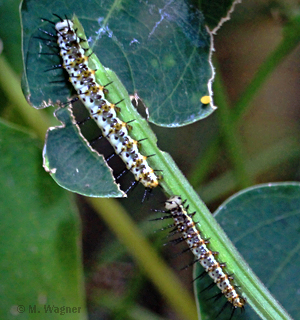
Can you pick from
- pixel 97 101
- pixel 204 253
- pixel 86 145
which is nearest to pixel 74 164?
pixel 86 145

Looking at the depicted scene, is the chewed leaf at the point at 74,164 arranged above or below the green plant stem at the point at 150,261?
above

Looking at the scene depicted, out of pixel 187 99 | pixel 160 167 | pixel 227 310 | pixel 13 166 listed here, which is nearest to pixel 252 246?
pixel 227 310

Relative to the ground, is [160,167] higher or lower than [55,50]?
lower

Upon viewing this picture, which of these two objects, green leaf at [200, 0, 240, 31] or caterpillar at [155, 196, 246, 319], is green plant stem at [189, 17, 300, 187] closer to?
green leaf at [200, 0, 240, 31]

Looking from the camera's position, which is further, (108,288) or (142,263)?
(108,288)

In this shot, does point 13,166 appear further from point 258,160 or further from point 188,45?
point 258,160

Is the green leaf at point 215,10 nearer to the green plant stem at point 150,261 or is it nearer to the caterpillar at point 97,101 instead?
the caterpillar at point 97,101

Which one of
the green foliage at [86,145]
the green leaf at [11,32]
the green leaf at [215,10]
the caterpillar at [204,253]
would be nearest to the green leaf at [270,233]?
the green foliage at [86,145]
